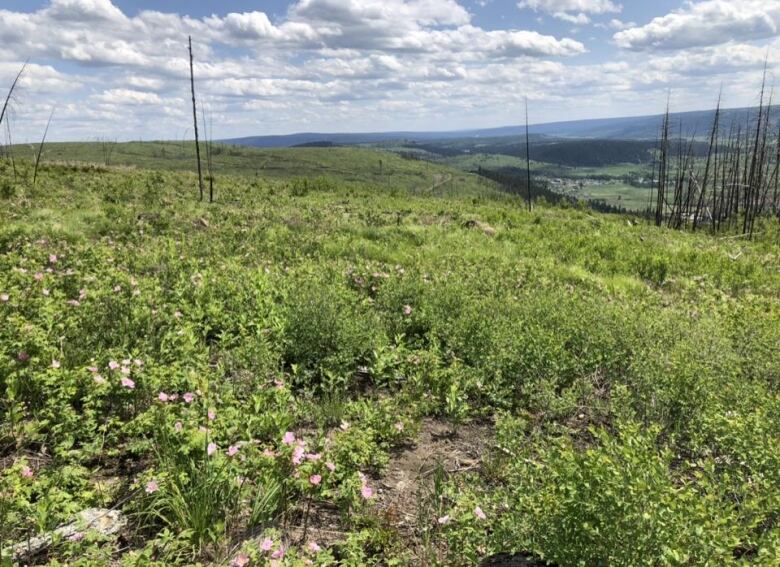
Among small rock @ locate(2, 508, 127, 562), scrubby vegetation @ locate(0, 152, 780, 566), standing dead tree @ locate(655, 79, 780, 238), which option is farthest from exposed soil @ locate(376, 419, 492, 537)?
standing dead tree @ locate(655, 79, 780, 238)

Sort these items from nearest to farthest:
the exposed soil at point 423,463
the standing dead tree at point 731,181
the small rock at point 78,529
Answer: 1. the small rock at point 78,529
2. the exposed soil at point 423,463
3. the standing dead tree at point 731,181

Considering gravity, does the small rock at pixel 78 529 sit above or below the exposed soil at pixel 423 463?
above

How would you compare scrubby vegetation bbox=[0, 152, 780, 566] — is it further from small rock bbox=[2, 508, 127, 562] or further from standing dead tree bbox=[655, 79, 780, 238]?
standing dead tree bbox=[655, 79, 780, 238]

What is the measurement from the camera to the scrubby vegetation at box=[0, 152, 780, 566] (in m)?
2.85

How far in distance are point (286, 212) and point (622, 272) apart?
34.4 feet

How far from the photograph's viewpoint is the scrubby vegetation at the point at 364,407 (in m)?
2.85

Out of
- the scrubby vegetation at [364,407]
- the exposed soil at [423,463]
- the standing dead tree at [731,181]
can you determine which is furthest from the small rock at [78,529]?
the standing dead tree at [731,181]

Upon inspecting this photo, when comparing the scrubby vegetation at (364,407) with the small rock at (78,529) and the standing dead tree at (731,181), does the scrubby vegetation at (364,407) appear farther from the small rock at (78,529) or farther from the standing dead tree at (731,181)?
the standing dead tree at (731,181)

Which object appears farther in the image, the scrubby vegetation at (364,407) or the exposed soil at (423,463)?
the exposed soil at (423,463)

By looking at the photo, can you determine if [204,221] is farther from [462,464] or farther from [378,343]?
[462,464]

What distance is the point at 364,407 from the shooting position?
469 centimetres

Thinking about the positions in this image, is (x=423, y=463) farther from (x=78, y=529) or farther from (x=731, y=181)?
(x=731, y=181)

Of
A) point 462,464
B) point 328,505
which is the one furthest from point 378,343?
point 328,505

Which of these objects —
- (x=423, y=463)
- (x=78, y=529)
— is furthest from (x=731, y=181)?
(x=78, y=529)
